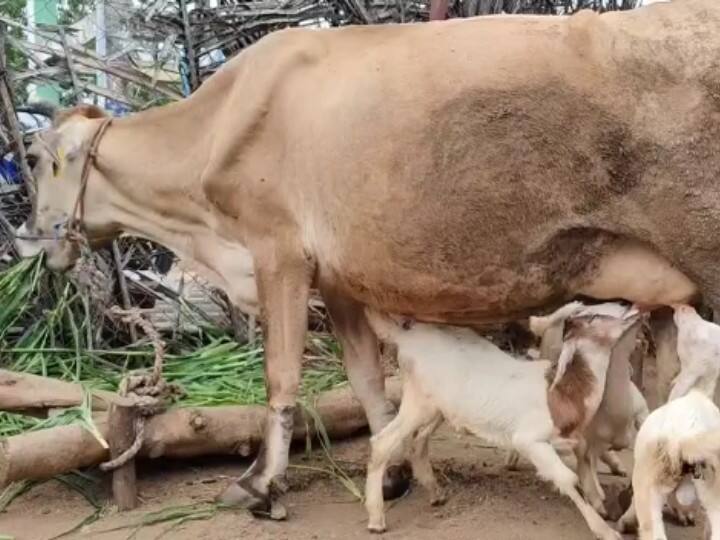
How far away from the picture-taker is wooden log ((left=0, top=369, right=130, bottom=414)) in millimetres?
5906

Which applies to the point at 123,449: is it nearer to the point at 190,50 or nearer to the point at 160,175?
the point at 160,175

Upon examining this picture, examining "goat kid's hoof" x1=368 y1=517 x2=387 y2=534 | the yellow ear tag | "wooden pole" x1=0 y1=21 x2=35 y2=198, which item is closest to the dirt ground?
"goat kid's hoof" x1=368 y1=517 x2=387 y2=534

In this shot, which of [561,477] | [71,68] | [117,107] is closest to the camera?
[561,477]

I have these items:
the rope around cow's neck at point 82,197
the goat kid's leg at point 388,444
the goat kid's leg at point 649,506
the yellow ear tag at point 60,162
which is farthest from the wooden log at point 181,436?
the goat kid's leg at point 649,506

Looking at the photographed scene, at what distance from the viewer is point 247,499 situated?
5.55 m

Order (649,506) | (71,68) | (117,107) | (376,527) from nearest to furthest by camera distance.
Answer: (649,506), (376,527), (71,68), (117,107)

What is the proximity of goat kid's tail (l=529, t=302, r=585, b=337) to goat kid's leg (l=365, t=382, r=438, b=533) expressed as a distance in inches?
30.1

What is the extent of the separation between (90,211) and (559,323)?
2.56m

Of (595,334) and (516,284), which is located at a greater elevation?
(516,284)

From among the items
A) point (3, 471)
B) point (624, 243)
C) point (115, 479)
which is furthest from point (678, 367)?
point (3, 471)

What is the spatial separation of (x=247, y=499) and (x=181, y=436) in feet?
1.63

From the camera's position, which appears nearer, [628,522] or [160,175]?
[628,522]

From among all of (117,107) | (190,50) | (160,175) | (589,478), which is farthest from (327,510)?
(117,107)

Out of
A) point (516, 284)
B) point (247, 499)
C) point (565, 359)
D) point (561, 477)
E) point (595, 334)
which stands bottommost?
point (247, 499)
